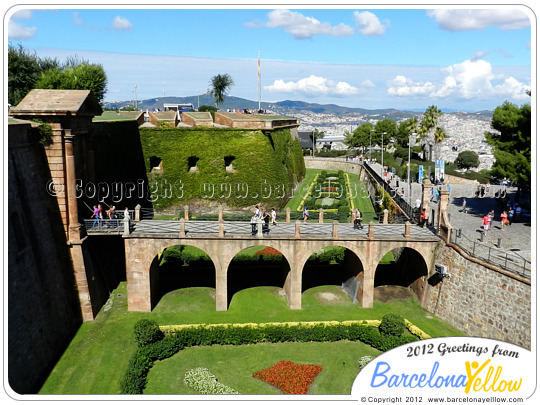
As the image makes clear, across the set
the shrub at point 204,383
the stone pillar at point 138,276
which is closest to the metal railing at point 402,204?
the shrub at point 204,383

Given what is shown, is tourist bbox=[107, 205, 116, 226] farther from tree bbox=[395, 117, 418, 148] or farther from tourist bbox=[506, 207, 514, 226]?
tree bbox=[395, 117, 418, 148]

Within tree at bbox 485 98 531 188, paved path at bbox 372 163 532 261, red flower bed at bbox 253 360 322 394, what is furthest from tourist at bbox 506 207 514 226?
red flower bed at bbox 253 360 322 394

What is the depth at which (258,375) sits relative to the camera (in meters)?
21.9

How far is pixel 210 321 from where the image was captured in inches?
1078

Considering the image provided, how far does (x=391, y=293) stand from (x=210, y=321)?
12857mm

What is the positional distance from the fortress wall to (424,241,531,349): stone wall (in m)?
22.2

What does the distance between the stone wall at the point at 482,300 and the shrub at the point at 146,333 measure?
1701cm

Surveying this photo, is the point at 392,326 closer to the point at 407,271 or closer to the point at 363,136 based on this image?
the point at 407,271

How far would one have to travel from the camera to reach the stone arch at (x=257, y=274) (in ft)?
103

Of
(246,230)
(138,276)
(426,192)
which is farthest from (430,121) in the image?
(138,276)

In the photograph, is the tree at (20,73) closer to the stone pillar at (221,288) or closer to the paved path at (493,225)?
the stone pillar at (221,288)

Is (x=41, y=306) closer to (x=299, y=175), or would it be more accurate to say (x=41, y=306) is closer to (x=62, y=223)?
(x=62, y=223)

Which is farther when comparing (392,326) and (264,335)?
(264,335)

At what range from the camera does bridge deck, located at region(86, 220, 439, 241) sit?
2825 cm
